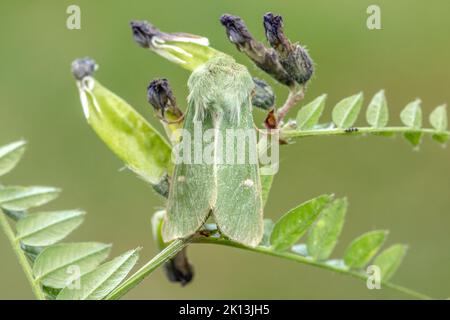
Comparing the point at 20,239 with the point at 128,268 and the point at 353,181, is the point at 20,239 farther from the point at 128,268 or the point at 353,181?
the point at 353,181

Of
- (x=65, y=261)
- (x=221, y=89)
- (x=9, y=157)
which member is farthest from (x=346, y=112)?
(x=9, y=157)

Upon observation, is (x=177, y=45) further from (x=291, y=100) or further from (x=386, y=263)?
(x=386, y=263)

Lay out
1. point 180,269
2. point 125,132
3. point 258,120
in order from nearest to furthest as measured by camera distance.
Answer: point 125,132
point 180,269
point 258,120

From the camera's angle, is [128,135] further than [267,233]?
No

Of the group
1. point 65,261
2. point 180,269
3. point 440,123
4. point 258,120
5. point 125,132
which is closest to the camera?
point 65,261

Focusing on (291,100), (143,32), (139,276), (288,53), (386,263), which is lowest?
(386,263)

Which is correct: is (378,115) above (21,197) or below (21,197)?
above
